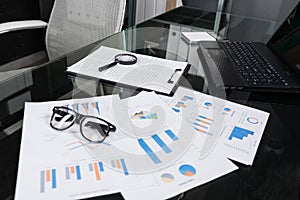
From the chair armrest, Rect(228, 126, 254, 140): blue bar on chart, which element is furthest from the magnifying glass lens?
the chair armrest

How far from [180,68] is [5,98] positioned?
1.70 ft

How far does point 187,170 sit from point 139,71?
0.44 m

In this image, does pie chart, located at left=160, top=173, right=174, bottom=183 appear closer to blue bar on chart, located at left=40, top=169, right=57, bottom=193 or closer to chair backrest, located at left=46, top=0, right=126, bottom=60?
blue bar on chart, located at left=40, top=169, right=57, bottom=193

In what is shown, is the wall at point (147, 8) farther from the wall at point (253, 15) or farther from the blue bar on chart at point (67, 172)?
the blue bar on chart at point (67, 172)

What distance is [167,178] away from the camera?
19.6 inches

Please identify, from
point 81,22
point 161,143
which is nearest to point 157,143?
point 161,143

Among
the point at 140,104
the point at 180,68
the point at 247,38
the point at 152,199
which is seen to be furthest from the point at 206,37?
the point at 152,199

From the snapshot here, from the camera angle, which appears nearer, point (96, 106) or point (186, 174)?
point (186, 174)

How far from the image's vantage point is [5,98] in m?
0.71

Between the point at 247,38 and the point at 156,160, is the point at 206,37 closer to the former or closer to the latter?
the point at 247,38

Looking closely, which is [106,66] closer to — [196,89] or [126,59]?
[126,59]

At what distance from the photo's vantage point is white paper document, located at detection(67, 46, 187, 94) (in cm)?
82

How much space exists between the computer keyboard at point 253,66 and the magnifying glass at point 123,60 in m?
0.34

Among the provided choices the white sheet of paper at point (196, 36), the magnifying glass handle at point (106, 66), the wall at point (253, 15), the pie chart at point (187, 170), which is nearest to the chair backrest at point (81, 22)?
the white sheet of paper at point (196, 36)
